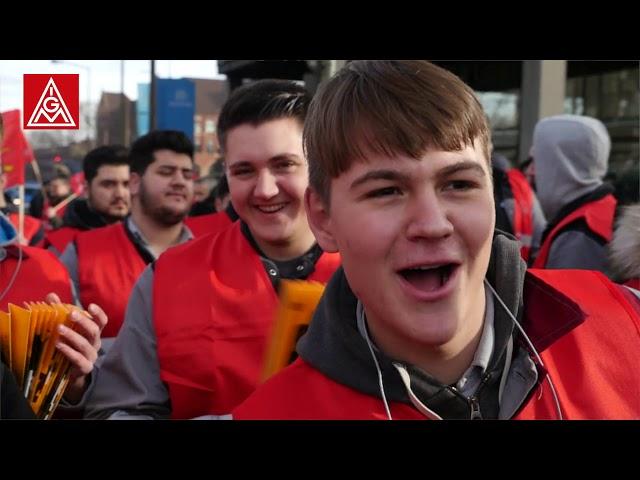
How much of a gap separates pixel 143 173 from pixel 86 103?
1890mm

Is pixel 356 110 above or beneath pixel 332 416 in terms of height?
above

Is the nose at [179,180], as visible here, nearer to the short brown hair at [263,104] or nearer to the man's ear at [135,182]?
the man's ear at [135,182]

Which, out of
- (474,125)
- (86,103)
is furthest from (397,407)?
(86,103)

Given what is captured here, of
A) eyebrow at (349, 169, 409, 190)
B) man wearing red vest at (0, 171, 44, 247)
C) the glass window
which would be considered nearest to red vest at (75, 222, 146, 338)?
man wearing red vest at (0, 171, 44, 247)

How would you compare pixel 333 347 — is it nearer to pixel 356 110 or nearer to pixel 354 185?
pixel 354 185

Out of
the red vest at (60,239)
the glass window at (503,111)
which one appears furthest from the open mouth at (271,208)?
the glass window at (503,111)

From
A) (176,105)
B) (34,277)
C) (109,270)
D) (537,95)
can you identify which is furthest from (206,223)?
(537,95)

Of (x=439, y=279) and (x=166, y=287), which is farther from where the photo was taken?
(x=166, y=287)

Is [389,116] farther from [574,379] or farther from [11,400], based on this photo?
[11,400]

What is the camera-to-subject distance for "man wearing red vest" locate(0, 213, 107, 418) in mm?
1823

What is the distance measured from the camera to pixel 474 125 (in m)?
1.34

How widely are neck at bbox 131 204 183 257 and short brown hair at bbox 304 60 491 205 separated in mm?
2126

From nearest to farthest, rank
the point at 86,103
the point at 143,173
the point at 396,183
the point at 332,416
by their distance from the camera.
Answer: the point at 396,183
the point at 332,416
the point at 86,103
the point at 143,173

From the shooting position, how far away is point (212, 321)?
1942 millimetres
